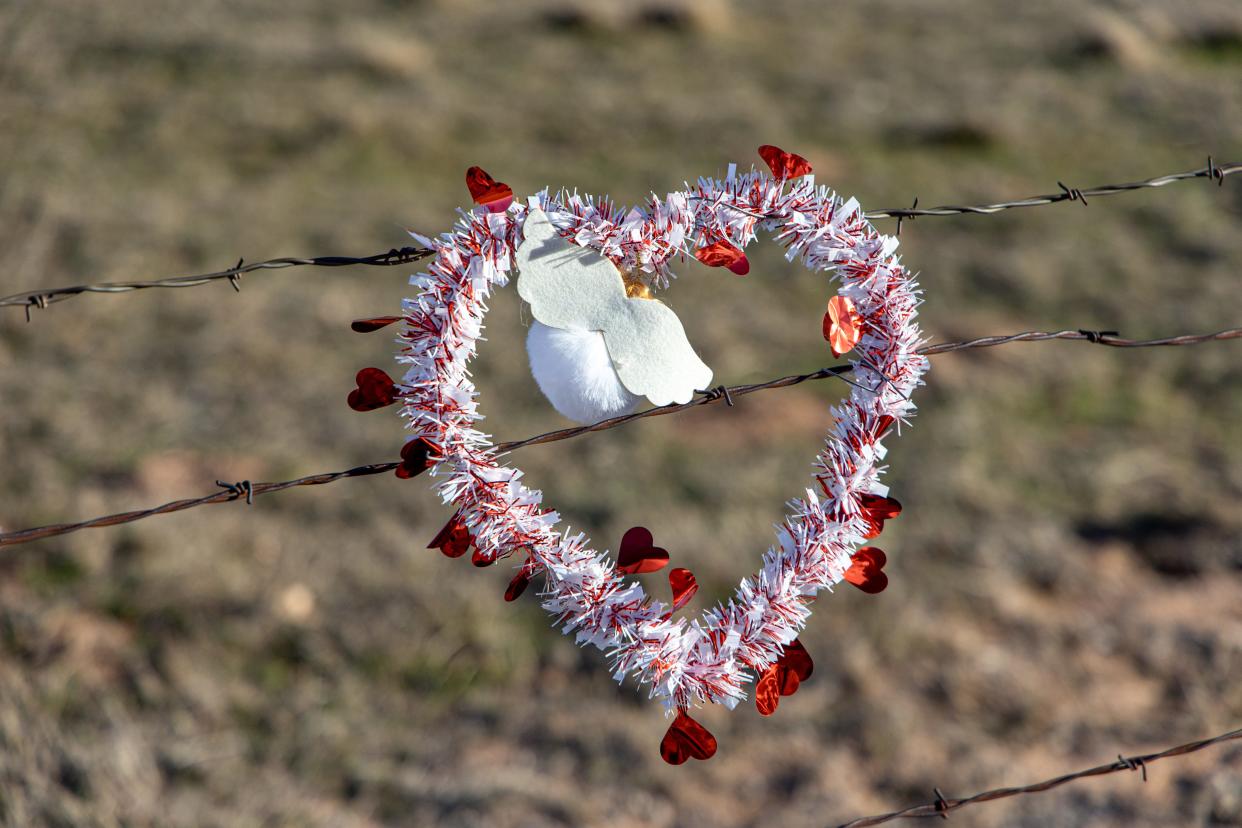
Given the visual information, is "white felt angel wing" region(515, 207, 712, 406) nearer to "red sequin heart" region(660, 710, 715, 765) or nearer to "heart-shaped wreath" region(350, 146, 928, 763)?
"heart-shaped wreath" region(350, 146, 928, 763)

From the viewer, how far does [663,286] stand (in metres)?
1.97

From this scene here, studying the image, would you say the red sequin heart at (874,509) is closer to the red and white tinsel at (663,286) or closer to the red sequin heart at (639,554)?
the red and white tinsel at (663,286)

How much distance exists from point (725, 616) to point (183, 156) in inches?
274

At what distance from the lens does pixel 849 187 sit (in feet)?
26.5

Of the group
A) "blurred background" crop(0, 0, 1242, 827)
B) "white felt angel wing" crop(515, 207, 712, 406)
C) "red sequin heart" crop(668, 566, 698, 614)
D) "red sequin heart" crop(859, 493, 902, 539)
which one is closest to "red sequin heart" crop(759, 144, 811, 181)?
"white felt angel wing" crop(515, 207, 712, 406)

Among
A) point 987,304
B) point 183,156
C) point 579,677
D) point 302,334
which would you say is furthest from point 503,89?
point 579,677

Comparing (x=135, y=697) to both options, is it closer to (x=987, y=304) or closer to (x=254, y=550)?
(x=254, y=550)

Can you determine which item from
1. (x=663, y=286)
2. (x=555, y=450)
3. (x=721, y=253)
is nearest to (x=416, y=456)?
(x=663, y=286)

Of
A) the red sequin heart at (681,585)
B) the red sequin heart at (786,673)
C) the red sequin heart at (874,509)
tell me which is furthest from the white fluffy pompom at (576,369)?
the red sequin heart at (786,673)

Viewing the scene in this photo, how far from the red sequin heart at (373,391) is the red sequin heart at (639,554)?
478 millimetres

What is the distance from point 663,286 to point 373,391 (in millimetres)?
528

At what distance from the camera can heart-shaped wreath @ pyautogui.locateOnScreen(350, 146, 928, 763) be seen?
189 centimetres

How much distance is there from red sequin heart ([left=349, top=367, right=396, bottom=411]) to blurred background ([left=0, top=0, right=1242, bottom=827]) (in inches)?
83.9

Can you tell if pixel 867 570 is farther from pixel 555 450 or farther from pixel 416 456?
pixel 555 450
